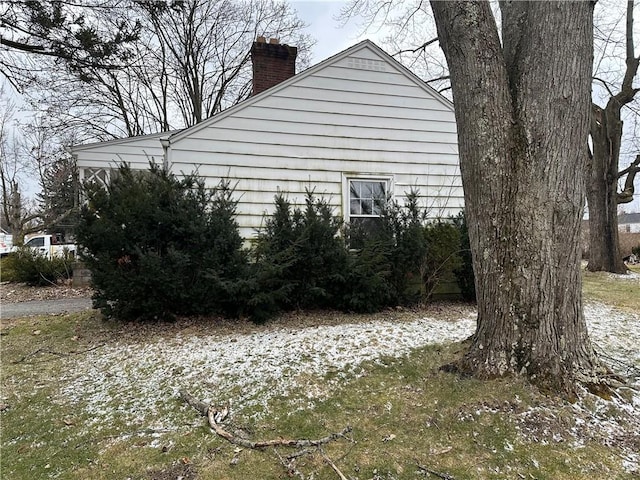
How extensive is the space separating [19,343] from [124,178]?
2.62 metres

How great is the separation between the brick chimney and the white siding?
123 cm

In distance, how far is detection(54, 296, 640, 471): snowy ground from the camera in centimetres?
281

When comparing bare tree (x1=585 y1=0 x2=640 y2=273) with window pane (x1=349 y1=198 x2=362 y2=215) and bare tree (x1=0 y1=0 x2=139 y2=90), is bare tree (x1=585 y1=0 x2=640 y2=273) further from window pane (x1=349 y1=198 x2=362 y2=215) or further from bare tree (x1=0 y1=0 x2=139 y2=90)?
bare tree (x1=0 y1=0 x2=139 y2=90)

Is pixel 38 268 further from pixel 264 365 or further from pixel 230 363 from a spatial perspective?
pixel 264 365

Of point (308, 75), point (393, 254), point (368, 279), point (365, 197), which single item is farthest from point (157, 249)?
point (308, 75)

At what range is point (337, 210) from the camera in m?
7.44

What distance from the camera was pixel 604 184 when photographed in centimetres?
1275

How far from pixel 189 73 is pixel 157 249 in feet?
57.1

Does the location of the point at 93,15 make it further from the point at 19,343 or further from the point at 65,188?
the point at 65,188

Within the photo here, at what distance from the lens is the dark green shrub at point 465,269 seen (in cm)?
665

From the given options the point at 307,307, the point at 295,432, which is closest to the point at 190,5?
the point at 307,307

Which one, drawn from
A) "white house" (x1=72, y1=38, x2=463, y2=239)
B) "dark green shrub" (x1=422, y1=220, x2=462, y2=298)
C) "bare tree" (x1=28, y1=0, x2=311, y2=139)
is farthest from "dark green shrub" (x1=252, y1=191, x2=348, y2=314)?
"bare tree" (x1=28, y1=0, x2=311, y2=139)

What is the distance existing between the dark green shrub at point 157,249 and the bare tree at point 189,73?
1483 cm

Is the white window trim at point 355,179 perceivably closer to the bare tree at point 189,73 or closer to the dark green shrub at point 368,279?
the dark green shrub at point 368,279
